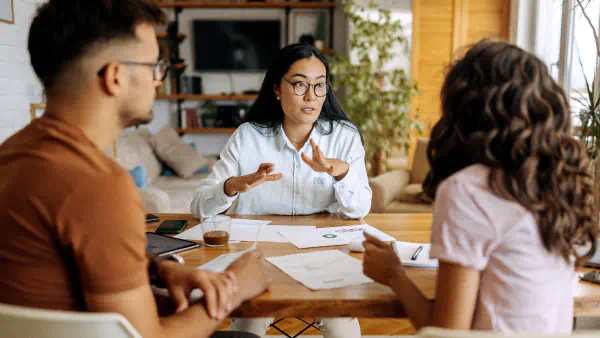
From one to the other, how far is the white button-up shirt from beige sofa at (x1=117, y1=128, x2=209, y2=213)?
191 cm

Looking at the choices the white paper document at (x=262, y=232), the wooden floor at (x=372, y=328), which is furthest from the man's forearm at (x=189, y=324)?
the wooden floor at (x=372, y=328)

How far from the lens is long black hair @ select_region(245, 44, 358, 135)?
1.95m

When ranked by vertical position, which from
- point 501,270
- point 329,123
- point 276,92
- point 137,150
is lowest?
point 137,150

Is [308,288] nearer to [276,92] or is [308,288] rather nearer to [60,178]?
[60,178]

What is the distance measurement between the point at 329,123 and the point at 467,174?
1208 millimetres

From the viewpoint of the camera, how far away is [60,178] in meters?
0.74

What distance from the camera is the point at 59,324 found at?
70 centimetres

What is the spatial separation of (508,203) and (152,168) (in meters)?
3.99

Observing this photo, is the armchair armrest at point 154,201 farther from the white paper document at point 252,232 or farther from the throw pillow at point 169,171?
the throw pillow at point 169,171

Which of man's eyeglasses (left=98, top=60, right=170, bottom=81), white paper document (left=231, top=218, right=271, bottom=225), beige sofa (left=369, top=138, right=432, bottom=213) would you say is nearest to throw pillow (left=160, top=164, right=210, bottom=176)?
beige sofa (left=369, top=138, right=432, bottom=213)

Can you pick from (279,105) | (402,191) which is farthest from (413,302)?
(402,191)

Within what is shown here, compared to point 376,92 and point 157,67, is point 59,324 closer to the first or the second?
point 157,67

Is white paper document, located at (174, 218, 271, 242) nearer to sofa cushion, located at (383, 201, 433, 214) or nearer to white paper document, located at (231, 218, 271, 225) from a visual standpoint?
white paper document, located at (231, 218, 271, 225)

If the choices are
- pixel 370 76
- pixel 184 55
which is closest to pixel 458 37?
pixel 370 76
